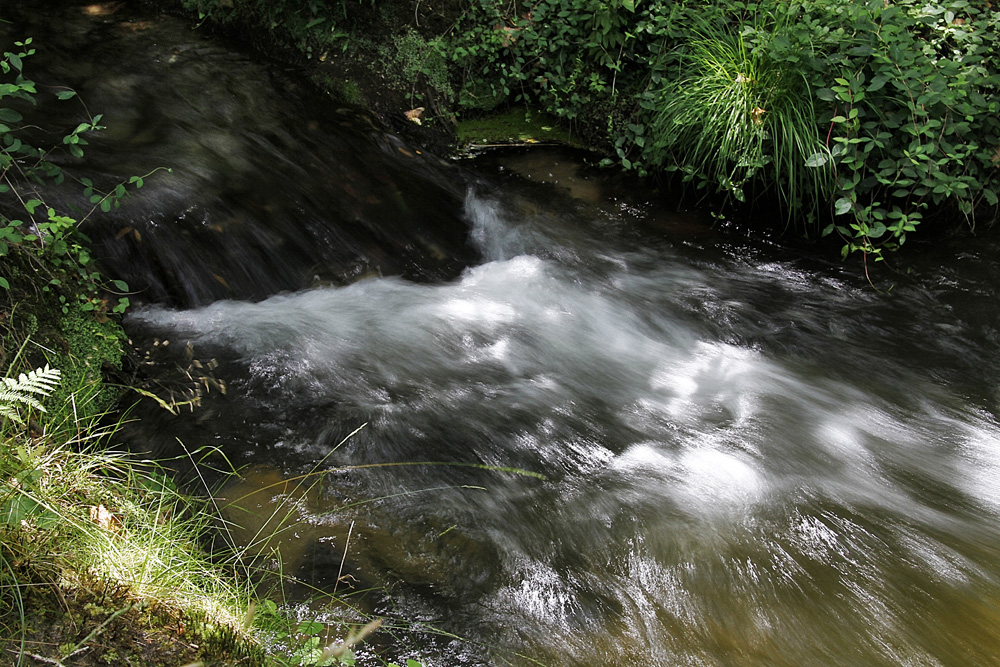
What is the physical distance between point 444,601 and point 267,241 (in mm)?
2733

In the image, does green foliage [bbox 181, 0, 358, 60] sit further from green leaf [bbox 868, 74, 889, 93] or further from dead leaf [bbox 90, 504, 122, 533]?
dead leaf [bbox 90, 504, 122, 533]

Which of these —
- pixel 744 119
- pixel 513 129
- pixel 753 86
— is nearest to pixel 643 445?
pixel 744 119

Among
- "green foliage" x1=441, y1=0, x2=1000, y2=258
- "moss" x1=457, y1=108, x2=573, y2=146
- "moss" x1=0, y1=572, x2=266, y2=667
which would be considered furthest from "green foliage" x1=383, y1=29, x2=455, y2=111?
"moss" x1=0, y1=572, x2=266, y2=667

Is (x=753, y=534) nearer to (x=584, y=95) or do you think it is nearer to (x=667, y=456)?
(x=667, y=456)

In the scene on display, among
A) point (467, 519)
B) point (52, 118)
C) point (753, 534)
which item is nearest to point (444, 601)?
point (467, 519)

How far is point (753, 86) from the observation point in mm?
4449

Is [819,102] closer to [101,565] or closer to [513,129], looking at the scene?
[513,129]

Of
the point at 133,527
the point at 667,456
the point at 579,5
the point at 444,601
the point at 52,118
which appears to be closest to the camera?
the point at 133,527

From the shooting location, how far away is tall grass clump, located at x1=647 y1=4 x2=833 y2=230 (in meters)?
4.33

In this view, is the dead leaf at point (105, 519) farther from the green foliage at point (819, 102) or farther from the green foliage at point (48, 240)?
the green foliage at point (819, 102)

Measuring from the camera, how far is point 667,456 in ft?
10.2

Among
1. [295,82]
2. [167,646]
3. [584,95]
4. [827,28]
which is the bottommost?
[167,646]

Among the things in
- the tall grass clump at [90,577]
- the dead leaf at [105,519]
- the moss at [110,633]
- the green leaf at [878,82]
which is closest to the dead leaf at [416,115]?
the green leaf at [878,82]

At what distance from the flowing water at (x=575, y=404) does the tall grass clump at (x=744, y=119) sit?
437mm
